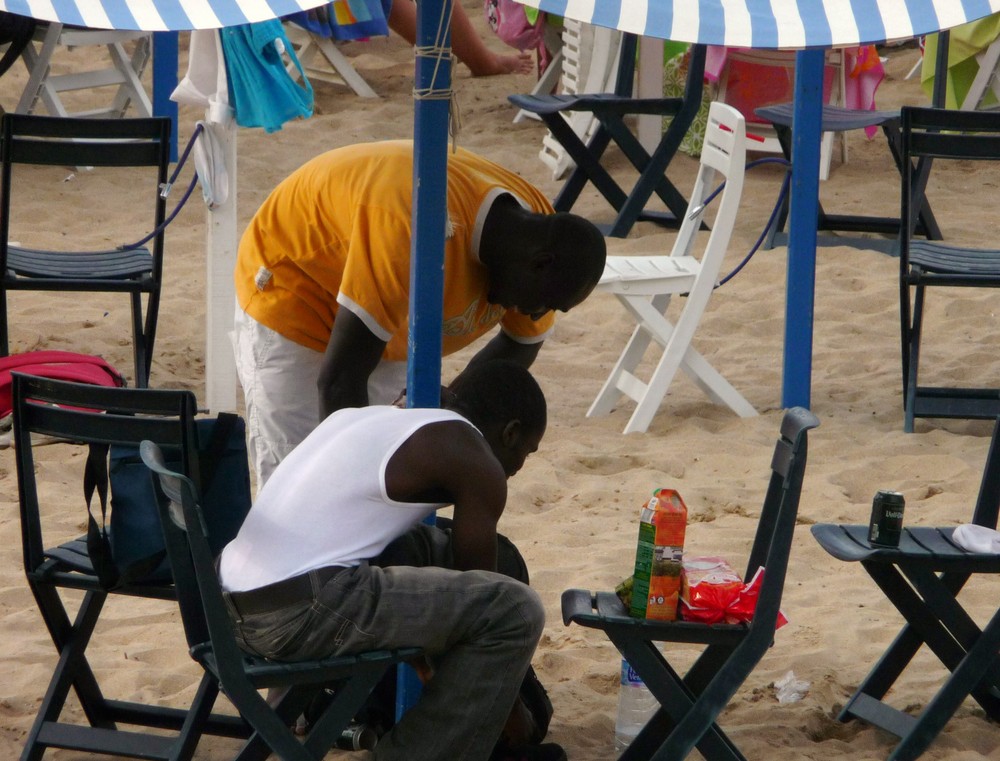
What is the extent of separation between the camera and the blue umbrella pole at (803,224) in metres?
5.11

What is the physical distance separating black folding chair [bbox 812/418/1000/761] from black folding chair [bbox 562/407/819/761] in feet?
0.91

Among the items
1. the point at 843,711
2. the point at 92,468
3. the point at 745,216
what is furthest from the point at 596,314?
the point at 92,468

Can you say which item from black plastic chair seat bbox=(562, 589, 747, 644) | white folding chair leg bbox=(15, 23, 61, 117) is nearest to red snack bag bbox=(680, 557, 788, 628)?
black plastic chair seat bbox=(562, 589, 747, 644)

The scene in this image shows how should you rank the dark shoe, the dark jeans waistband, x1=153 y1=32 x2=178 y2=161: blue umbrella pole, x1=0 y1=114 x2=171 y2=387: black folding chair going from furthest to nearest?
1. x1=153 y1=32 x2=178 y2=161: blue umbrella pole
2. x1=0 y1=114 x2=171 y2=387: black folding chair
3. the dark shoe
4. the dark jeans waistband

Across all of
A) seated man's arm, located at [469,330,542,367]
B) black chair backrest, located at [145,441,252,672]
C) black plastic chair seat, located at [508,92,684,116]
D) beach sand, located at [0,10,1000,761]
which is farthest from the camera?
black plastic chair seat, located at [508,92,684,116]

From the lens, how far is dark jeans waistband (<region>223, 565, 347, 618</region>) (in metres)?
2.47

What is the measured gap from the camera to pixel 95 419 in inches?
107

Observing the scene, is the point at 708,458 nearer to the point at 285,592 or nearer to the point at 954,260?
the point at 954,260

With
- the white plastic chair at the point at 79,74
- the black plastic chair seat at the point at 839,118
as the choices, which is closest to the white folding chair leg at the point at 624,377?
the black plastic chair seat at the point at 839,118

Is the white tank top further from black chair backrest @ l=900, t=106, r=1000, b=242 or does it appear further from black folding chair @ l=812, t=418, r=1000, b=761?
black chair backrest @ l=900, t=106, r=1000, b=242

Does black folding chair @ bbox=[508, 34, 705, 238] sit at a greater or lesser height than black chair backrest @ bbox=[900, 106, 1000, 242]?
lesser

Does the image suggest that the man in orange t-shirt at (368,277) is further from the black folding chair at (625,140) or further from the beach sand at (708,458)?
the black folding chair at (625,140)

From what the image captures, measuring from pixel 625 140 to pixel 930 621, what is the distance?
4810mm

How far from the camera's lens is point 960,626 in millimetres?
2885
